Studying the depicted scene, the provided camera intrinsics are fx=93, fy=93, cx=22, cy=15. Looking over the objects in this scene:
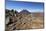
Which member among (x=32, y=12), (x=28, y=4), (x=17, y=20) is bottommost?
(x=17, y=20)

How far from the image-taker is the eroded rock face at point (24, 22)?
3.71 feet

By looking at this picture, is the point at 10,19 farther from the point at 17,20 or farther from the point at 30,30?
the point at 30,30

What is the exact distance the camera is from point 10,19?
3.70ft

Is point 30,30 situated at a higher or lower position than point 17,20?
lower

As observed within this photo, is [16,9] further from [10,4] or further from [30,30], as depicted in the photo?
[30,30]

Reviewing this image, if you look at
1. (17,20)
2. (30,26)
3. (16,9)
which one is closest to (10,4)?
(16,9)

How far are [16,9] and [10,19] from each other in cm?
14

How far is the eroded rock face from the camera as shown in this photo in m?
1.13

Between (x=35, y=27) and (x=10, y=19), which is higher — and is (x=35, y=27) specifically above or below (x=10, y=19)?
below

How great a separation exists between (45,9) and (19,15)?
35 centimetres

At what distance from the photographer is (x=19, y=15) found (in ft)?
3.77

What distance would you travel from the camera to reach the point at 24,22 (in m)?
1.15
